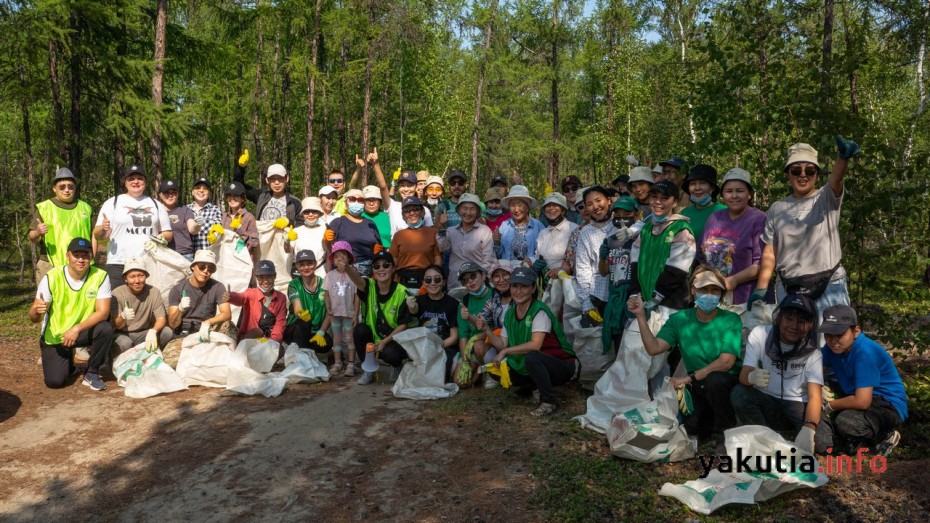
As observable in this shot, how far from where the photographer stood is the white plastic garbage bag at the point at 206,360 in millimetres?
6812

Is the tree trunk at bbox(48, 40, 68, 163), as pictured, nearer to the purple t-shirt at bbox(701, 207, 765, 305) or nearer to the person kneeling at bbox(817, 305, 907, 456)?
the purple t-shirt at bbox(701, 207, 765, 305)

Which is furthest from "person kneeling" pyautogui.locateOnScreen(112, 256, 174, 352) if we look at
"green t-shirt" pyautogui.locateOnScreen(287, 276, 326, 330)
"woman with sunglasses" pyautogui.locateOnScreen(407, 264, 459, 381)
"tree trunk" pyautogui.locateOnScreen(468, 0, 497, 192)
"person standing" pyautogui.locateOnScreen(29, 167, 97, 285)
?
"tree trunk" pyautogui.locateOnScreen(468, 0, 497, 192)

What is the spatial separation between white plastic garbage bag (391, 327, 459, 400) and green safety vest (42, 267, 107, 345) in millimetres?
3283

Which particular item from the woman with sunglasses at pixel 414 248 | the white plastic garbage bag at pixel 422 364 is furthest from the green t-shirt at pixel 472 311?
the woman with sunglasses at pixel 414 248

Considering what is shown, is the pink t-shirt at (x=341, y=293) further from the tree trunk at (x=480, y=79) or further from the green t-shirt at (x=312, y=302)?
the tree trunk at (x=480, y=79)

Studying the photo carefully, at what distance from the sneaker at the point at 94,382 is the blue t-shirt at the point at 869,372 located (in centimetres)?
677

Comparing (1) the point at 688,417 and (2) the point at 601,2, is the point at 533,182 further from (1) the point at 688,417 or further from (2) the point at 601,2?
(1) the point at 688,417

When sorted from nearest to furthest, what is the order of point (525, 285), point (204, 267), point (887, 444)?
point (887, 444)
point (525, 285)
point (204, 267)

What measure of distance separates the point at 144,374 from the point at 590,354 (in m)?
4.49

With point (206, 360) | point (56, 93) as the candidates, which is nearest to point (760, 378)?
point (206, 360)

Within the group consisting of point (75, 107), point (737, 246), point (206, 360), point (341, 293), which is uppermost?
point (75, 107)

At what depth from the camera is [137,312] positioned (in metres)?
7.23

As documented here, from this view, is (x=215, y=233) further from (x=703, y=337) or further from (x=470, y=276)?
(x=703, y=337)

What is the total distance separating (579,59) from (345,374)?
75.9 feet
